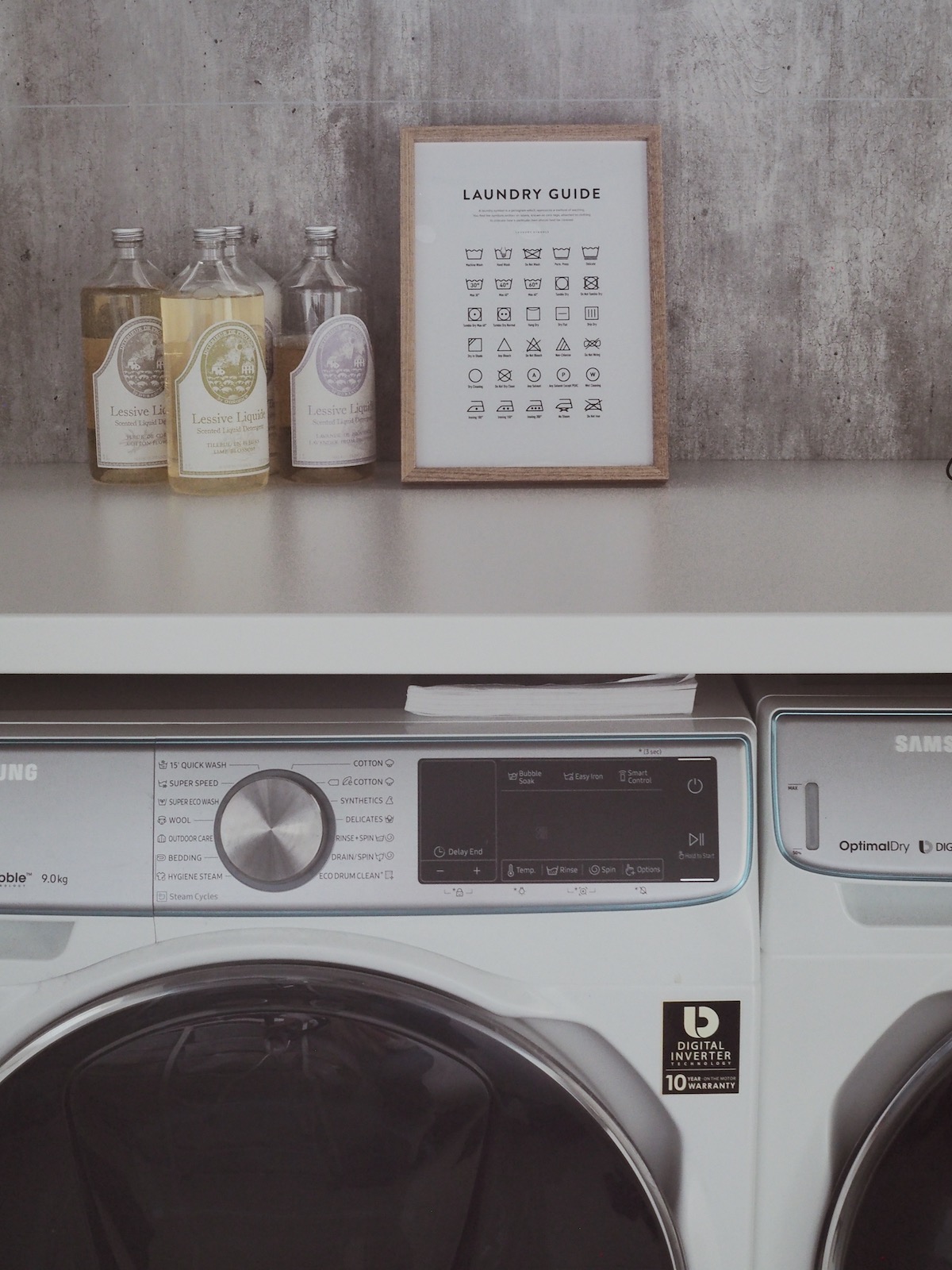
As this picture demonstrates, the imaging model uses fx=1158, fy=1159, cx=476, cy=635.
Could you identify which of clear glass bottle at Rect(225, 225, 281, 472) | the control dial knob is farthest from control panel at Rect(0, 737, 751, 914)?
clear glass bottle at Rect(225, 225, 281, 472)

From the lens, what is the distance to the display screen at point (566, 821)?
2.59 ft

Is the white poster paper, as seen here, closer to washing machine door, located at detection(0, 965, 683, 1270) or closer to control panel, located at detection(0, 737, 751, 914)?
control panel, located at detection(0, 737, 751, 914)

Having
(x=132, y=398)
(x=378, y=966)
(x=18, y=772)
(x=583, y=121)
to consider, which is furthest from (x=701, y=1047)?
(x=583, y=121)

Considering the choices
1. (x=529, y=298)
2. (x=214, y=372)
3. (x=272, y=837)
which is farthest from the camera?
(x=529, y=298)

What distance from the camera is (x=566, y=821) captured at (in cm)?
79

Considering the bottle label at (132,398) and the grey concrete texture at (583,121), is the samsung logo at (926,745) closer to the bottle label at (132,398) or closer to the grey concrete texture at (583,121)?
the grey concrete texture at (583,121)

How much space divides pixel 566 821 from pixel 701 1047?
0.18 m

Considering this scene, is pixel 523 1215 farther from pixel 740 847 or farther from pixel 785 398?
pixel 785 398

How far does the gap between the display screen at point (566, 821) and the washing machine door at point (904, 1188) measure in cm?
21

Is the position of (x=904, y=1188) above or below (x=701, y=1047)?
below

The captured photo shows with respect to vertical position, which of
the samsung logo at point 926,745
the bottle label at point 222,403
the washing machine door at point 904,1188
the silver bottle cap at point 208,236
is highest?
the silver bottle cap at point 208,236

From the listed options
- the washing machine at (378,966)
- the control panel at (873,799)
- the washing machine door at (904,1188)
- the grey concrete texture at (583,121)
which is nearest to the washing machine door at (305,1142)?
the washing machine at (378,966)

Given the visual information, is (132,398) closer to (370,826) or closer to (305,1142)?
(370,826)

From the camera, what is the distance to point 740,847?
2.59 feet
